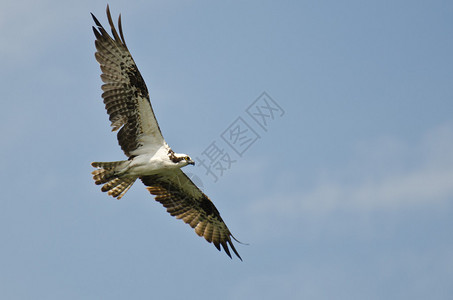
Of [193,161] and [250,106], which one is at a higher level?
[250,106]

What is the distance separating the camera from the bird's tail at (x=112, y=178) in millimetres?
14984

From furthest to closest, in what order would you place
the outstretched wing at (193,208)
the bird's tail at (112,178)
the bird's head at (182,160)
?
the outstretched wing at (193,208) < the bird's tail at (112,178) < the bird's head at (182,160)

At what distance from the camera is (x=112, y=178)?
15.1 m

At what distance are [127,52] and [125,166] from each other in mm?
2454

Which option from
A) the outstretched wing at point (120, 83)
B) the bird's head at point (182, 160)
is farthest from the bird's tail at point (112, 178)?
the bird's head at point (182, 160)

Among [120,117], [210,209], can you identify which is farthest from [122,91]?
[210,209]

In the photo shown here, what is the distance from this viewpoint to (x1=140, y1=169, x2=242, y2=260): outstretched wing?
1641 cm

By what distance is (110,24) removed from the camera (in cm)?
1456

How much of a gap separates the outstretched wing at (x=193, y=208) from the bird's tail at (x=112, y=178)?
1.04 m

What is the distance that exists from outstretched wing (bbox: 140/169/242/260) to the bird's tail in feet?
3.42

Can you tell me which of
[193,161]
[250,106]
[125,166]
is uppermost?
[250,106]

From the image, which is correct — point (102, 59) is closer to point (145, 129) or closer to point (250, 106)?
point (145, 129)

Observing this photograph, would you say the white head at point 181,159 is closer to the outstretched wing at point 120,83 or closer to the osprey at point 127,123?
the osprey at point 127,123

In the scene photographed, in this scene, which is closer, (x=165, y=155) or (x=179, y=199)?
(x=165, y=155)
